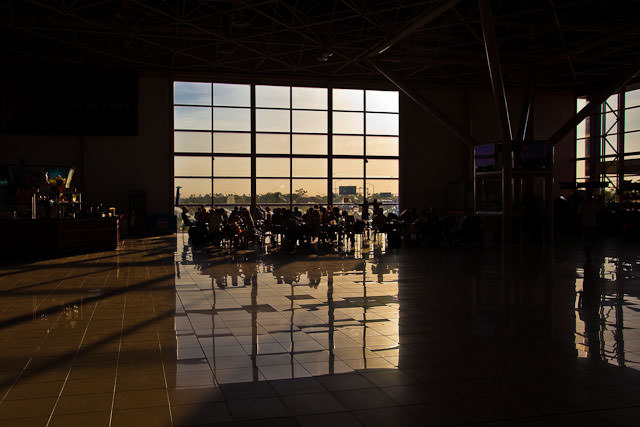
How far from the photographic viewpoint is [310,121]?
25.6 m

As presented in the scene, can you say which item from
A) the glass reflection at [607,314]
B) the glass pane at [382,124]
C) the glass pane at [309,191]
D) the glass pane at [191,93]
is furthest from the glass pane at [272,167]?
the glass reflection at [607,314]

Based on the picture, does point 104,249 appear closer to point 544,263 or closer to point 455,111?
point 544,263

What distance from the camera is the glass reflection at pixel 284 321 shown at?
458cm

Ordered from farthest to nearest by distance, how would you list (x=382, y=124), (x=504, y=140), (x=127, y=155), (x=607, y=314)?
(x=382, y=124) → (x=127, y=155) → (x=504, y=140) → (x=607, y=314)

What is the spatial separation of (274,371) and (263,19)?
58.0 feet

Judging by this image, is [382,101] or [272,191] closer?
[272,191]

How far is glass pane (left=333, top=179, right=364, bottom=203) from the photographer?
2594cm

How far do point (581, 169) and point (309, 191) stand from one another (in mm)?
13424

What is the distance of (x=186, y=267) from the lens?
11.5 m

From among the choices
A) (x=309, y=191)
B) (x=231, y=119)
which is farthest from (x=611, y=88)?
(x=231, y=119)

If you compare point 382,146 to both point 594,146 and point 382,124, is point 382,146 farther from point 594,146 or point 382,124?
point 594,146

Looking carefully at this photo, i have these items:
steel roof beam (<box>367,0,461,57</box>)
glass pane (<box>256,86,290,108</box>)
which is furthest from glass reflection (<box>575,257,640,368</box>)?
glass pane (<box>256,86,290,108</box>)

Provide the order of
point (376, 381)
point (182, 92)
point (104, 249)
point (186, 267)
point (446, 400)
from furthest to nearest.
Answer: point (182, 92), point (104, 249), point (186, 267), point (376, 381), point (446, 400)

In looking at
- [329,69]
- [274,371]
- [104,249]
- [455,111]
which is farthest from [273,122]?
[274,371]
